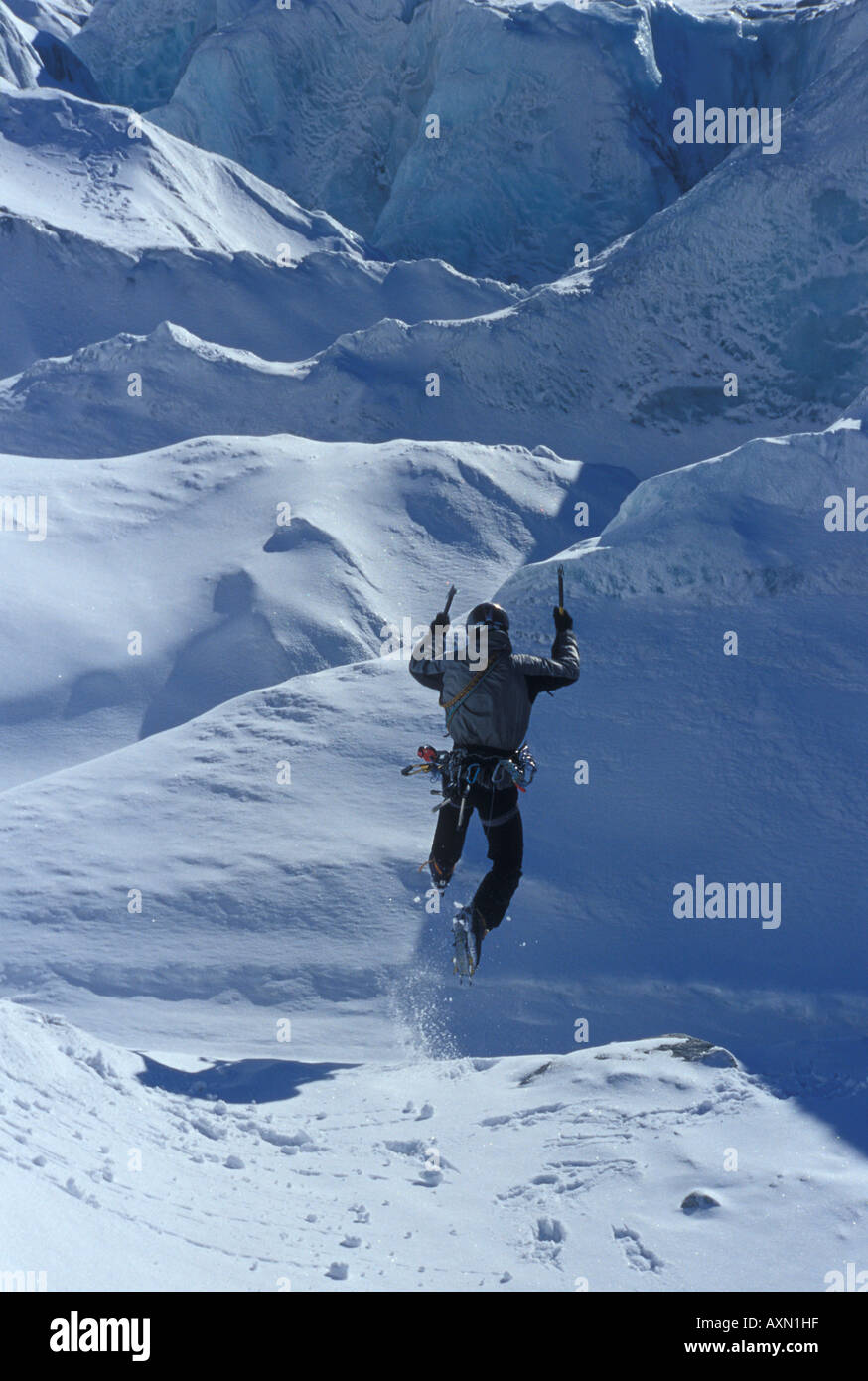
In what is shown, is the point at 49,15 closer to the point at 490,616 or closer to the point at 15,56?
the point at 15,56

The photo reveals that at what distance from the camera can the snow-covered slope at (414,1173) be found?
6.42m

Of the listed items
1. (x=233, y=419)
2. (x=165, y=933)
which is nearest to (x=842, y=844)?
(x=165, y=933)

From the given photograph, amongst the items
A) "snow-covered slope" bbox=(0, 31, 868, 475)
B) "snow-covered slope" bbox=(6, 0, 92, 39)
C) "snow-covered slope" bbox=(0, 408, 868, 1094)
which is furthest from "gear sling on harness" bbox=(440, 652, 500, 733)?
"snow-covered slope" bbox=(6, 0, 92, 39)

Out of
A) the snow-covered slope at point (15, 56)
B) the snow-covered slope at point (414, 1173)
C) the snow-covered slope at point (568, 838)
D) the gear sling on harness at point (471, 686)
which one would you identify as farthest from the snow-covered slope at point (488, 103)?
the gear sling on harness at point (471, 686)

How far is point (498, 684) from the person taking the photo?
760 centimetres

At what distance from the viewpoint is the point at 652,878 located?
11.7 metres

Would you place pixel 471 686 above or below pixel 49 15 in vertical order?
below

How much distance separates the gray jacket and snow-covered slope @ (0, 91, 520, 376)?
907 inches

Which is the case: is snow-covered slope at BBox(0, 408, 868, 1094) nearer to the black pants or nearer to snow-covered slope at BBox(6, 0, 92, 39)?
the black pants

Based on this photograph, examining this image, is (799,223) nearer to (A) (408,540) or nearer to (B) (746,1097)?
(A) (408,540)

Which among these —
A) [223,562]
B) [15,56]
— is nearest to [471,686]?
[223,562]

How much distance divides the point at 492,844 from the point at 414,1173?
198 cm

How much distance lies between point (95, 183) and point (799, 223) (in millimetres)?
19953

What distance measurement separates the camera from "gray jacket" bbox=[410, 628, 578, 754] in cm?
749
